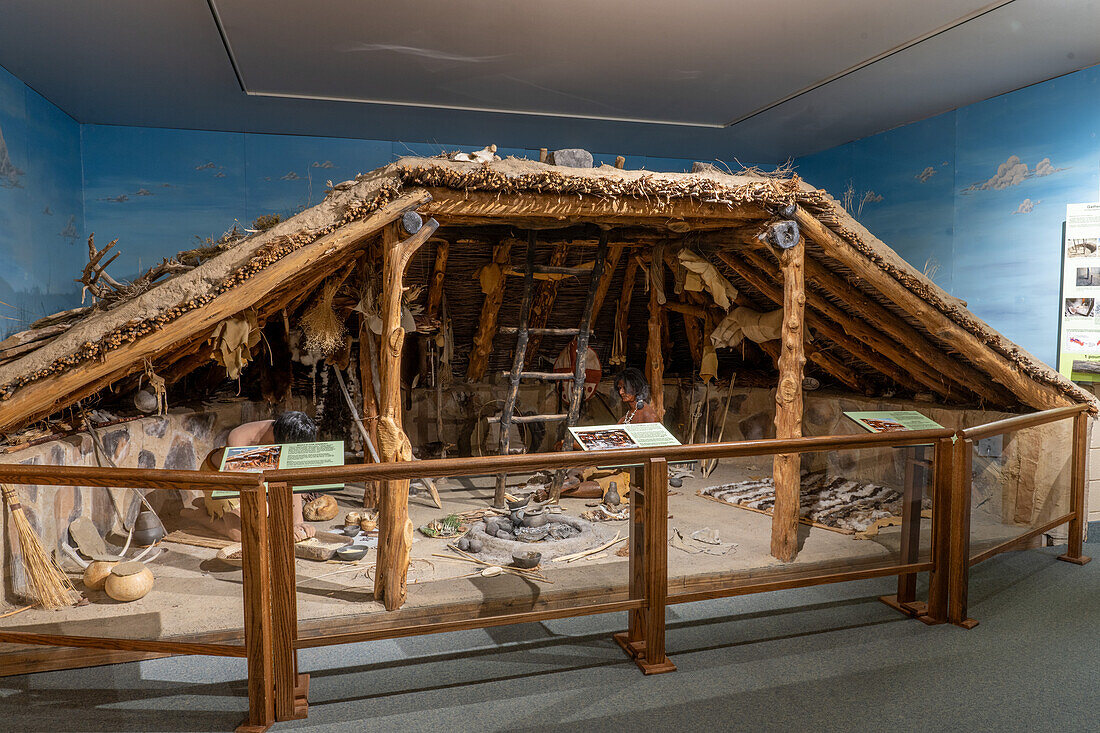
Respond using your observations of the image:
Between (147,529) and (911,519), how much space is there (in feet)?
11.4

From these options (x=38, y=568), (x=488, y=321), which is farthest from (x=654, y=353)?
(x=38, y=568)

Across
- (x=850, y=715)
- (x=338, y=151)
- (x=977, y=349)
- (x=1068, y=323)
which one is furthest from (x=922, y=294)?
(x=338, y=151)

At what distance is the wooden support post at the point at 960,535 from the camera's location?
3.10 meters

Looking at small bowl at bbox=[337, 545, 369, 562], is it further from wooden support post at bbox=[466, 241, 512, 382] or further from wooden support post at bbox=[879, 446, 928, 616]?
wooden support post at bbox=[879, 446, 928, 616]

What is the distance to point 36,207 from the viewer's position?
5027 millimetres

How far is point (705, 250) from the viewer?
466 centimetres

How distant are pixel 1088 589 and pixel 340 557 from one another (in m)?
4.01

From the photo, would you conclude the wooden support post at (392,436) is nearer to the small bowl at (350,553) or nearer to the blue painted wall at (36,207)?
the small bowl at (350,553)

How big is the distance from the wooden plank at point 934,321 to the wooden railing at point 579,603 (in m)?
0.66

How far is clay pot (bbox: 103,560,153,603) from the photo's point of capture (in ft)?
7.78

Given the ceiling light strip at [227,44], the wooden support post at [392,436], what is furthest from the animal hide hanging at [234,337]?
the ceiling light strip at [227,44]

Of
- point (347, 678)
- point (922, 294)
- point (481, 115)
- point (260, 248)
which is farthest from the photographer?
point (481, 115)

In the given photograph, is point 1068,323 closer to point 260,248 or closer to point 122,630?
point 260,248

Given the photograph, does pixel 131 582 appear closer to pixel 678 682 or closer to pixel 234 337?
pixel 234 337
